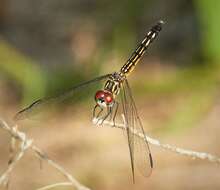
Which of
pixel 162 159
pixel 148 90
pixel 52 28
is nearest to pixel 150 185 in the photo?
pixel 162 159

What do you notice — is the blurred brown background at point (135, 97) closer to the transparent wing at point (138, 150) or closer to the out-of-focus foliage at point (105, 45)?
the out-of-focus foliage at point (105, 45)

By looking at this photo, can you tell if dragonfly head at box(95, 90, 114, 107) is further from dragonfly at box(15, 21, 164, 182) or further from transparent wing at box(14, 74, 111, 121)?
transparent wing at box(14, 74, 111, 121)

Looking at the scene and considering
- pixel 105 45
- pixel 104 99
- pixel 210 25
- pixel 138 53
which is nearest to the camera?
pixel 104 99

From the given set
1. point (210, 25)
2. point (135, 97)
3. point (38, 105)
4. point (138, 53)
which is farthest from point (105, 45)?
point (38, 105)

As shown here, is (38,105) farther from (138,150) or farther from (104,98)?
(138,150)

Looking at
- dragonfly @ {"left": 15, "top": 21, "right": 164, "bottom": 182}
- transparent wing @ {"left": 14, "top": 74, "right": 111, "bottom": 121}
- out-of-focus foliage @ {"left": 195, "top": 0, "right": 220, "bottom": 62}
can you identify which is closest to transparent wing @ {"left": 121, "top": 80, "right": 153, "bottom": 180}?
dragonfly @ {"left": 15, "top": 21, "right": 164, "bottom": 182}
